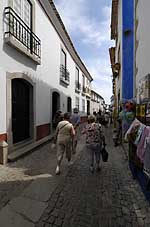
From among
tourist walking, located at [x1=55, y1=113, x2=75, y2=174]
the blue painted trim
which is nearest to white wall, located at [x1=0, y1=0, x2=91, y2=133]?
tourist walking, located at [x1=55, y1=113, x2=75, y2=174]

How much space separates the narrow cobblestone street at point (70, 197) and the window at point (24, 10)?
5.21 m

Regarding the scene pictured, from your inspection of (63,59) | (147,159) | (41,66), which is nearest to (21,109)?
(41,66)

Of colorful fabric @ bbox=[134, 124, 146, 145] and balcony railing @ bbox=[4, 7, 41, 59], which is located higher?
balcony railing @ bbox=[4, 7, 41, 59]

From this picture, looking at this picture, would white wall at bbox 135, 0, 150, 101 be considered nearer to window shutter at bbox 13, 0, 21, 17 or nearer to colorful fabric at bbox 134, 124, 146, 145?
colorful fabric at bbox 134, 124, 146, 145

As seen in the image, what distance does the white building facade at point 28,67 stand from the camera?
6598 mm

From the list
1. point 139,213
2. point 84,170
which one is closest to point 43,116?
point 84,170

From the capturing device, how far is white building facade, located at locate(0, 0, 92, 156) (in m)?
6.60

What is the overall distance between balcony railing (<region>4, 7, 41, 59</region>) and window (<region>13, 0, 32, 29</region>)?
31 cm

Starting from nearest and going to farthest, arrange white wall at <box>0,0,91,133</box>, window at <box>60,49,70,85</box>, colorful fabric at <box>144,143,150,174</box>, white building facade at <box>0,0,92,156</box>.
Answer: colorful fabric at <box>144,143,150,174</box> < white wall at <box>0,0,91,133</box> < white building facade at <box>0,0,92,156</box> < window at <box>60,49,70,85</box>

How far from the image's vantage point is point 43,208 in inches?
142

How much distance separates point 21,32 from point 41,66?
8.18 feet

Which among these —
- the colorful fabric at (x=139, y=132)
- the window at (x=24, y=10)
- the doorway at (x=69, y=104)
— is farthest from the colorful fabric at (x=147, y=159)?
the doorway at (x=69, y=104)

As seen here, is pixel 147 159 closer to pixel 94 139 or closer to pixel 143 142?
pixel 143 142

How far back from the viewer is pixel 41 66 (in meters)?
10.1
